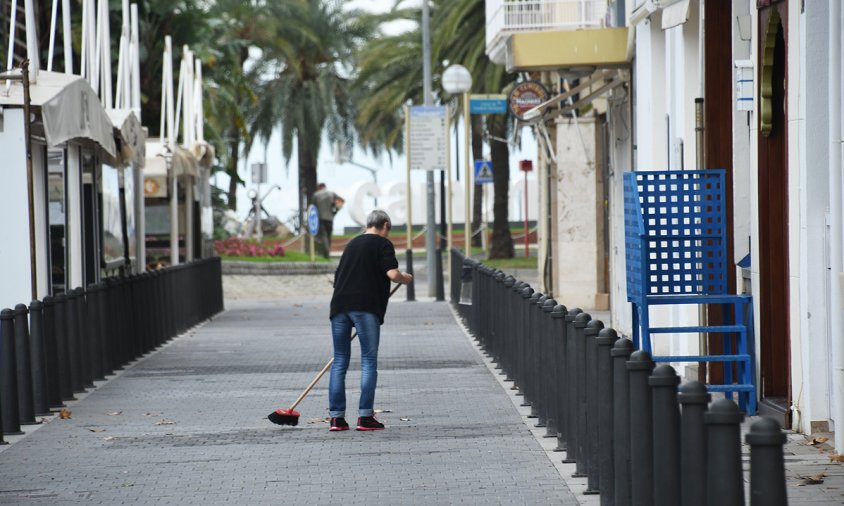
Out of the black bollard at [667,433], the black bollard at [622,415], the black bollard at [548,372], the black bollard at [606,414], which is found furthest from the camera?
the black bollard at [548,372]

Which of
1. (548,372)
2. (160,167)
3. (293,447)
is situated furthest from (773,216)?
(160,167)

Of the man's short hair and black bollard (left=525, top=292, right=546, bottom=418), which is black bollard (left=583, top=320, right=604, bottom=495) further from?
the man's short hair

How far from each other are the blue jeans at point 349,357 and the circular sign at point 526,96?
14.7 m

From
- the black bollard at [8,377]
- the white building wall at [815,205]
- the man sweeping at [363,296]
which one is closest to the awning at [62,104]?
the black bollard at [8,377]

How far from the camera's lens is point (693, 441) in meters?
5.93

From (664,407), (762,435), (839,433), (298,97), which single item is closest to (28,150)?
(839,433)

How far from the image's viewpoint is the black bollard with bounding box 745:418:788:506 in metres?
4.85

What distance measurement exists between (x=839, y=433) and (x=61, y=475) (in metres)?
4.55

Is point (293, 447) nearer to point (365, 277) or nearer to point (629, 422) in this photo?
point (365, 277)

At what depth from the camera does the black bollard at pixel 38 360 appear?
42.3 ft

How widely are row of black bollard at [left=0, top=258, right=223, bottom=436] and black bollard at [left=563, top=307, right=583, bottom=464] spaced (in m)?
3.98

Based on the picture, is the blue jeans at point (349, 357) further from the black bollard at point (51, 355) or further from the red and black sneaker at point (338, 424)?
the black bollard at point (51, 355)

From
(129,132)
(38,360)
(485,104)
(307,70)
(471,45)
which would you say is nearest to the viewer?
(38,360)

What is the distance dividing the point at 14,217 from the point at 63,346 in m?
1.37
